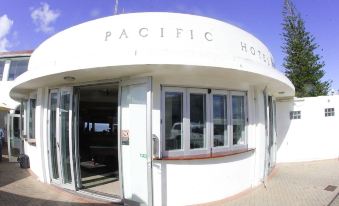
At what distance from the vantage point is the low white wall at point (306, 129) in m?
12.3

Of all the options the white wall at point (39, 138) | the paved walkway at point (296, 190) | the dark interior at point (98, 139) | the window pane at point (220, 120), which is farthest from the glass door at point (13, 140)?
the paved walkway at point (296, 190)

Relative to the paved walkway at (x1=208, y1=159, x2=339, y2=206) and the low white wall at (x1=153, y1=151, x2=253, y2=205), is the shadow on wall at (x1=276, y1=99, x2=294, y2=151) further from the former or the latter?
the low white wall at (x1=153, y1=151, x2=253, y2=205)

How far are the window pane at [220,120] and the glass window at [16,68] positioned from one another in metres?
13.0

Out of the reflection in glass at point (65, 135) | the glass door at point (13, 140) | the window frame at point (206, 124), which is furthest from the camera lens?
the glass door at point (13, 140)

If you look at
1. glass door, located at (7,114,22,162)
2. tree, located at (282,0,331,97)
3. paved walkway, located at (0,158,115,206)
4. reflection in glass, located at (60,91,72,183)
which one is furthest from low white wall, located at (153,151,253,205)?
tree, located at (282,0,331,97)

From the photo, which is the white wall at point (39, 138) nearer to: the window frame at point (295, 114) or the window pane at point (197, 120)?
the window pane at point (197, 120)

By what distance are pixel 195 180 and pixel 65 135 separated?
326cm

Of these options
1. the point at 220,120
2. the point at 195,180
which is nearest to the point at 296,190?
the point at 220,120

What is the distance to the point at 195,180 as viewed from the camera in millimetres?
6371

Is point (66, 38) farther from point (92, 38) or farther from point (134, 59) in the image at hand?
point (134, 59)

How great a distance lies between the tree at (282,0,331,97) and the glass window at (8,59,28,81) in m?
20.3

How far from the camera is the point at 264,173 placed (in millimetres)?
8562

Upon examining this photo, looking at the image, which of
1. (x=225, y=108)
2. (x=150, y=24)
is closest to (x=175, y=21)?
(x=150, y=24)

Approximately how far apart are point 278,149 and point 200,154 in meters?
6.70
